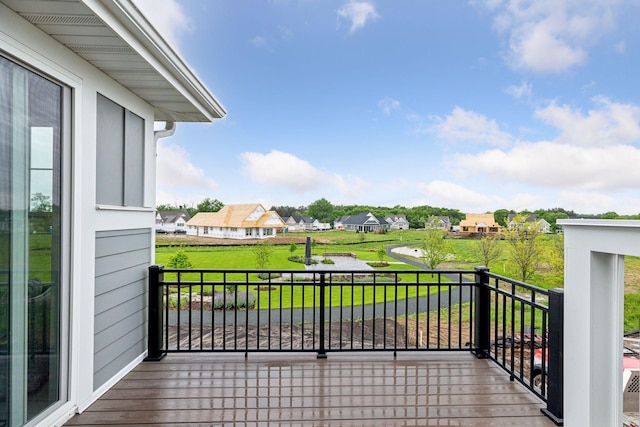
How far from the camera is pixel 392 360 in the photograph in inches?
120

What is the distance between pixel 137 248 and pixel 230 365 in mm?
1314

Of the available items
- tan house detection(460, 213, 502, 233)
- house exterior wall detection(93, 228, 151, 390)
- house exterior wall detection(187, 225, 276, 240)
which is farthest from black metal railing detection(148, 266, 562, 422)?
tan house detection(460, 213, 502, 233)

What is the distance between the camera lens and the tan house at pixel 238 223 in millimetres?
7020

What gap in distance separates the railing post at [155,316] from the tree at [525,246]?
757 cm

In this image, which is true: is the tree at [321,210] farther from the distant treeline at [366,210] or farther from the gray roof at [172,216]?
the gray roof at [172,216]

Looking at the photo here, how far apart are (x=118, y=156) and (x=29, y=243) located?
3.61 ft

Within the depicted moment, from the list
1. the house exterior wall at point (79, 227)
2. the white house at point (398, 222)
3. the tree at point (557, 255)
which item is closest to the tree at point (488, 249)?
the tree at point (557, 255)

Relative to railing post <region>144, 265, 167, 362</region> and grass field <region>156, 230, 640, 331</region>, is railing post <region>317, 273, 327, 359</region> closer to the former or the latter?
railing post <region>144, 265, 167, 362</region>

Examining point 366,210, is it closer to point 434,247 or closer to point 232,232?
point 434,247

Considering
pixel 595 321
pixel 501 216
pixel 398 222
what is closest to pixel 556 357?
pixel 595 321

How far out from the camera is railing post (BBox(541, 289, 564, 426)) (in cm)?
206

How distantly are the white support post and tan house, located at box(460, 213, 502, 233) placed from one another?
6.69 meters

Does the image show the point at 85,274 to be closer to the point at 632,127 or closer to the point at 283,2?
the point at 283,2

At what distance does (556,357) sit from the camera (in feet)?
6.88
